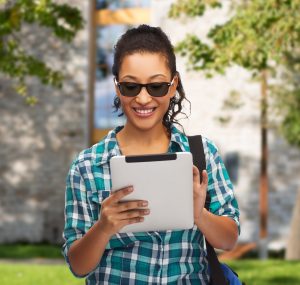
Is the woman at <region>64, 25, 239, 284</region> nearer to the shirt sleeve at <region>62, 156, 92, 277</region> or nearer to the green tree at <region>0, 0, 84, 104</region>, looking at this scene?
the shirt sleeve at <region>62, 156, 92, 277</region>

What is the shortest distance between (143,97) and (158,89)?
61 mm

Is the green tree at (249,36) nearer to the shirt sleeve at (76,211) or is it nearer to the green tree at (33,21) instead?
the green tree at (33,21)

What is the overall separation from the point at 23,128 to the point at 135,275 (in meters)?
22.0

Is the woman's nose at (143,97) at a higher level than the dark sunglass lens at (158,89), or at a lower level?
lower

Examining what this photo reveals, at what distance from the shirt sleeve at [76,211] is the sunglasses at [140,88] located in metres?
0.32

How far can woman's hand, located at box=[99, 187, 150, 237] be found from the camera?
244 cm

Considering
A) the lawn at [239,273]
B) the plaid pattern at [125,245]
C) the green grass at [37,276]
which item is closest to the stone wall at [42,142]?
the lawn at [239,273]

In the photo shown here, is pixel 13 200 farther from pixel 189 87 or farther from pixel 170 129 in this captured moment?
pixel 170 129

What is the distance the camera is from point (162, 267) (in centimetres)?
267

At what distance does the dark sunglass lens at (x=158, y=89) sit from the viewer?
2689mm

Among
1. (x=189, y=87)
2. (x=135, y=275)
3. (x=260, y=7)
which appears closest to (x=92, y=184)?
(x=135, y=275)

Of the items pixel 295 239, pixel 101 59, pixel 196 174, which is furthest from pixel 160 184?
pixel 101 59

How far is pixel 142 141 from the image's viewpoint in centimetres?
280

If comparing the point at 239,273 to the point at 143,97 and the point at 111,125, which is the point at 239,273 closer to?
the point at 143,97
